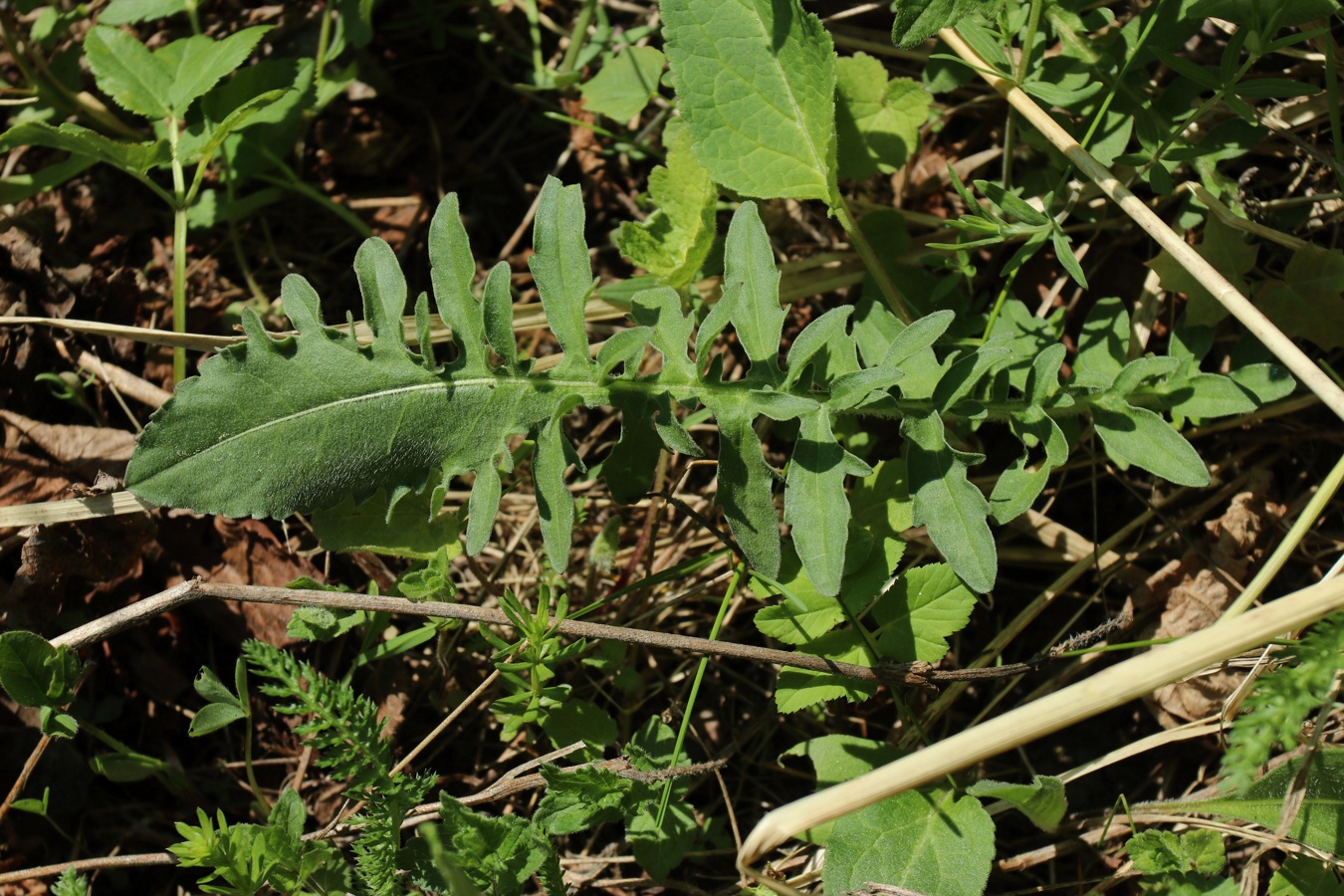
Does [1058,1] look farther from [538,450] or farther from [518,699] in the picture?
[518,699]

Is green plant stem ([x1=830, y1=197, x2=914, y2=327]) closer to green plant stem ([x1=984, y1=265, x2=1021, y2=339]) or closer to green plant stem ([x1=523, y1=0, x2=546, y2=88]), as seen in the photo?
green plant stem ([x1=984, y1=265, x2=1021, y2=339])

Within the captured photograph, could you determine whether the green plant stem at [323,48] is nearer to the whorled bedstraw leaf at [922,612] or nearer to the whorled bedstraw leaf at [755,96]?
the whorled bedstraw leaf at [755,96]

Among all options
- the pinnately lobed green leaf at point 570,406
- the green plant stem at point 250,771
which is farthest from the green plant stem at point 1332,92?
the green plant stem at point 250,771

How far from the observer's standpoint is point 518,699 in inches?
107

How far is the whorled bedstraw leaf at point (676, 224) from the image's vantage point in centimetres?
302

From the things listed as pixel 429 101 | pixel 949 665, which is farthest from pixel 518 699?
pixel 429 101

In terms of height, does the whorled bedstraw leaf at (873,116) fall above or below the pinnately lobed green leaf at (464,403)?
above

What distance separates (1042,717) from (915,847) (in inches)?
29.2

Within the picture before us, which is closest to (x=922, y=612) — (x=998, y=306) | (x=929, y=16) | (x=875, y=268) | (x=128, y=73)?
(x=998, y=306)

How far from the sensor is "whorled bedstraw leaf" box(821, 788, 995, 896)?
2.49 metres

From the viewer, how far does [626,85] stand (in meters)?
3.46

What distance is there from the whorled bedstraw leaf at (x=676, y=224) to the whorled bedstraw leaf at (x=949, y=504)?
903 millimetres

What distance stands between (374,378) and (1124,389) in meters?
1.88

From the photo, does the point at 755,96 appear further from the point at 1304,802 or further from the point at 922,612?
the point at 1304,802
